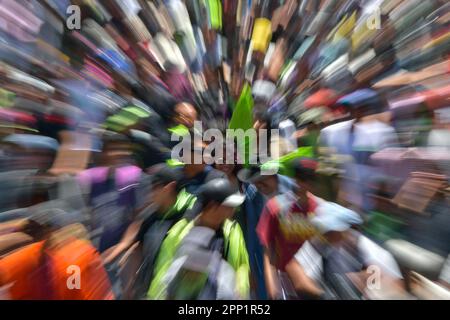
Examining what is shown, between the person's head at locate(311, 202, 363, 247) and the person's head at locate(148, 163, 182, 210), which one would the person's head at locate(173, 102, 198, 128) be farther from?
the person's head at locate(311, 202, 363, 247)

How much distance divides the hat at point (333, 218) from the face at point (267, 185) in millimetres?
59

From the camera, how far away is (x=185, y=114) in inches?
18.7

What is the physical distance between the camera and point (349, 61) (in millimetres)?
471

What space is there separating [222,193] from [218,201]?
0.01m

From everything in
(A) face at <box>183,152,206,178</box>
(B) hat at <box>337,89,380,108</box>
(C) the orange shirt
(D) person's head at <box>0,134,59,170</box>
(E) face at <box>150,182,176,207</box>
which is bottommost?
(C) the orange shirt

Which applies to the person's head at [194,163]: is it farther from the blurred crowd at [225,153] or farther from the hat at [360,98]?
the hat at [360,98]

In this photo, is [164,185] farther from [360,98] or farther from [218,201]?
[360,98]

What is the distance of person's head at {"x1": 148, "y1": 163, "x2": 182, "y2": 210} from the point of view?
1.50 ft

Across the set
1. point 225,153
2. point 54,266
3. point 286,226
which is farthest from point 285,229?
point 54,266

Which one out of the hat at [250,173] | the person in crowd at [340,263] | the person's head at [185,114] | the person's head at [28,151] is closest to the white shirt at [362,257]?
the person in crowd at [340,263]

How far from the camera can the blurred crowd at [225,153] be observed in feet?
1.41

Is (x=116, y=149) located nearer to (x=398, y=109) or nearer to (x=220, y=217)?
(x=220, y=217)

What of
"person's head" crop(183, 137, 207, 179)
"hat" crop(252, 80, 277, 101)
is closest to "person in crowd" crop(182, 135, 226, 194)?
"person's head" crop(183, 137, 207, 179)

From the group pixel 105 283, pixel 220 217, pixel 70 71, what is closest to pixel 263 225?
pixel 220 217
